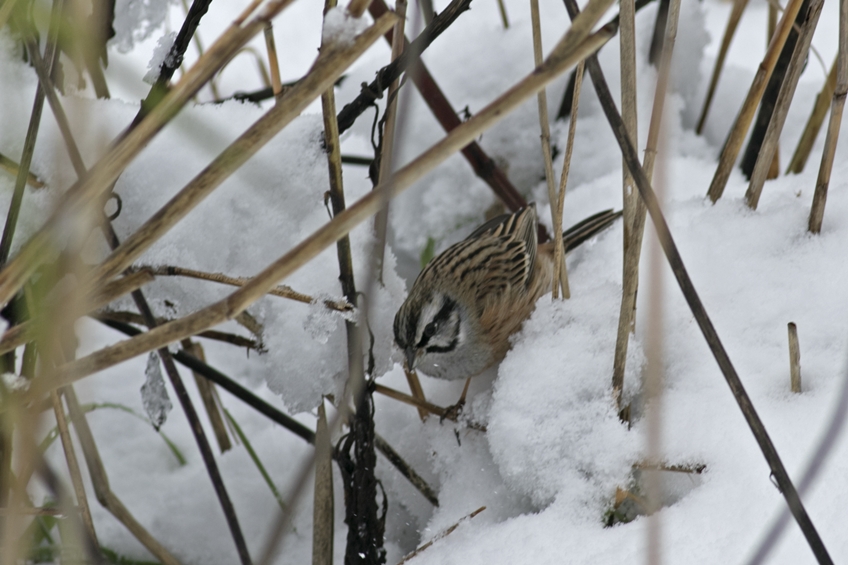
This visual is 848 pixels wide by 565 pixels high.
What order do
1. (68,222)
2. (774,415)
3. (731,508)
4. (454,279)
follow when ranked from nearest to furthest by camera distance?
(68,222) < (731,508) < (774,415) < (454,279)

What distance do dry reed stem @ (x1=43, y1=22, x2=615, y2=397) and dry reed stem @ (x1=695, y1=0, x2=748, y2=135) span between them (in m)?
1.79

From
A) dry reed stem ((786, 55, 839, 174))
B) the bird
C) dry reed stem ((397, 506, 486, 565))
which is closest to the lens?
dry reed stem ((397, 506, 486, 565))

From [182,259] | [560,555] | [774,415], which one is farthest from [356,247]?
[774,415]

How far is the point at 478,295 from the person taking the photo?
2254 millimetres

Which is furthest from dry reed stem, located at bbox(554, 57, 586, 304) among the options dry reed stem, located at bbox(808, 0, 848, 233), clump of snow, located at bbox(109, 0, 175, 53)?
clump of snow, located at bbox(109, 0, 175, 53)

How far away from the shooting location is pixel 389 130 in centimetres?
154

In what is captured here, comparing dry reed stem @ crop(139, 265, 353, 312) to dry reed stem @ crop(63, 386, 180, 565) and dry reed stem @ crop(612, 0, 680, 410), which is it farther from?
dry reed stem @ crop(612, 0, 680, 410)

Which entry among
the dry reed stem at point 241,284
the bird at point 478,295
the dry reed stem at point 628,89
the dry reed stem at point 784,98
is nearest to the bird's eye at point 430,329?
the bird at point 478,295

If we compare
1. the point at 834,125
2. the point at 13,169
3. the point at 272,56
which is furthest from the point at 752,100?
the point at 13,169

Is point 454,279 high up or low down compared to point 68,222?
up

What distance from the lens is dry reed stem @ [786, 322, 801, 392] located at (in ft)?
4.53

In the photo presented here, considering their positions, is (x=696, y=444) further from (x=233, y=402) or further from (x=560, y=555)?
(x=233, y=402)

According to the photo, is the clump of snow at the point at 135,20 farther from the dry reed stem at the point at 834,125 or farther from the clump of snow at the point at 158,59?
the dry reed stem at the point at 834,125

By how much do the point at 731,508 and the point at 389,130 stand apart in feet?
2.96
